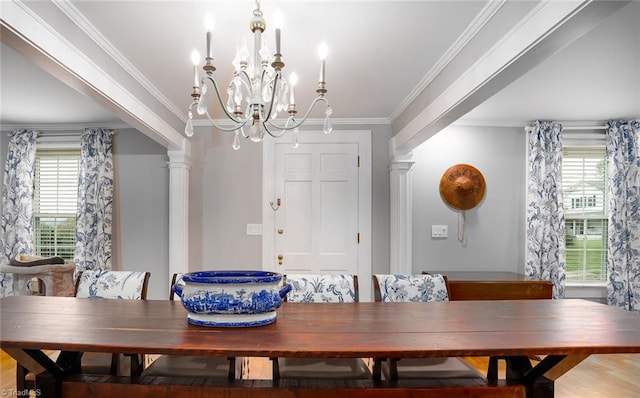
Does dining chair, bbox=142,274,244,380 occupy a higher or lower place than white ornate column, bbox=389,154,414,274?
lower

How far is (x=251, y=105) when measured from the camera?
184 centimetres

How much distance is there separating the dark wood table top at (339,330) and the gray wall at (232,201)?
2079 mm

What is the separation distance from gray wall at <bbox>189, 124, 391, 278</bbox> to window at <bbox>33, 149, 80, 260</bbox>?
161 cm

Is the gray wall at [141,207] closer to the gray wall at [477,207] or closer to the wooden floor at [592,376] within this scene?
the wooden floor at [592,376]

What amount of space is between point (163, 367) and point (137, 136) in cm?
316

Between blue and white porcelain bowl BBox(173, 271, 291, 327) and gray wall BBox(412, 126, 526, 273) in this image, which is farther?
gray wall BBox(412, 126, 526, 273)

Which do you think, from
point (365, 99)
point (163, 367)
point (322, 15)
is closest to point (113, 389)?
point (163, 367)

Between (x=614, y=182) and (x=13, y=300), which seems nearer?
(x=13, y=300)

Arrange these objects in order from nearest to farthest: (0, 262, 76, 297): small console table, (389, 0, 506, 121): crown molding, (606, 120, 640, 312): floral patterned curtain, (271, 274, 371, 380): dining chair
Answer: (271, 274, 371, 380): dining chair
(389, 0, 506, 121): crown molding
(0, 262, 76, 297): small console table
(606, 120, 640, 312): floral patterned curtain

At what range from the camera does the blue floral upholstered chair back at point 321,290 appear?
2.02 meters

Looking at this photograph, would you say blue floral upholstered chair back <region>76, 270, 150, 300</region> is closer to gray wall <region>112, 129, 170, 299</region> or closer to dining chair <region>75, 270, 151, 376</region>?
dining chair <region>75, 270, 151, 376</region>

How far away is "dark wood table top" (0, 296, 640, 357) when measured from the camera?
1.15 meters

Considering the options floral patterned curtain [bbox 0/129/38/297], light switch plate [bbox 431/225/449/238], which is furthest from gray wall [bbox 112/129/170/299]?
light switch plate [bbox 431/225/449/238]

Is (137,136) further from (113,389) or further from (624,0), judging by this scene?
(624,0)
